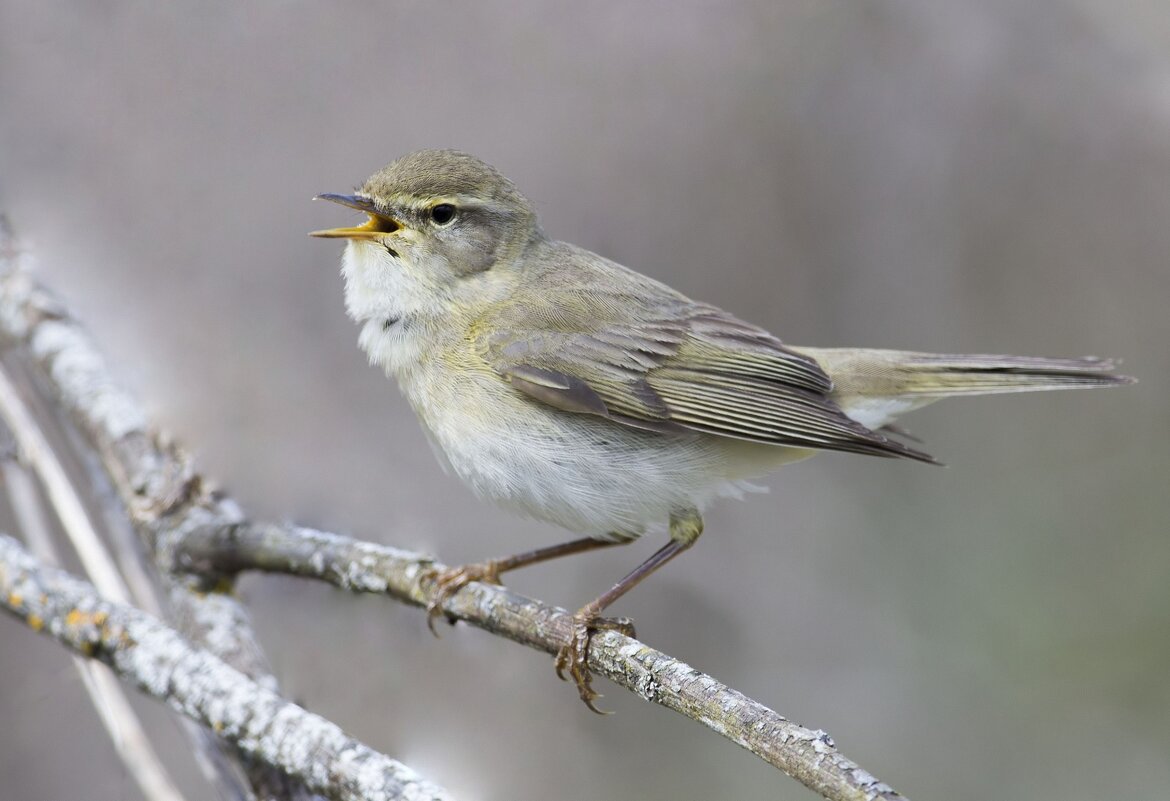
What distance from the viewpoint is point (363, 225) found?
3715mm

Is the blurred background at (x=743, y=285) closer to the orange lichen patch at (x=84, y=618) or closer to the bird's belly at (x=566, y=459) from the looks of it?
the bird's belly at (x=566, y=459)

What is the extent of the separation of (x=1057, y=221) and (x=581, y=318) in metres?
3.19

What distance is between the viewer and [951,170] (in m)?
5.70

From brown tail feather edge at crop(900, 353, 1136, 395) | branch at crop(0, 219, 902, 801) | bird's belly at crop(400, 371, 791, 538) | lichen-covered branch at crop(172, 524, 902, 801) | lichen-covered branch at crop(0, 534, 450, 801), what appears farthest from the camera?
brown tail feather edge at crop(900, 353, 1136, 395)

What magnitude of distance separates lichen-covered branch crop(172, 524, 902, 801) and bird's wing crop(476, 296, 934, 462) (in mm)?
707

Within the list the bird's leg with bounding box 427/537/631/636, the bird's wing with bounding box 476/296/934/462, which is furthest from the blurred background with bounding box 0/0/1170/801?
the bird's wing with bounding box 476/296/934/462

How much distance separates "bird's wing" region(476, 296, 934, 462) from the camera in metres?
3.48

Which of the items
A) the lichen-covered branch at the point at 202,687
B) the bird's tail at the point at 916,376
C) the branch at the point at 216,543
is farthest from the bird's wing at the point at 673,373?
the lichen-covered branch at the point at 202,687

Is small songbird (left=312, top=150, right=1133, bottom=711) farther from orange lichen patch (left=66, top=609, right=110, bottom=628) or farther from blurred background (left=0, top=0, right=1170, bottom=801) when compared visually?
blurred background (left=0, top=0, right=1170, bottom=801)

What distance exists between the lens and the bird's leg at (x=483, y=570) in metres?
3.39

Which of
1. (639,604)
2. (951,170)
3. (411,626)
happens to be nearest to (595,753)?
(639,604)

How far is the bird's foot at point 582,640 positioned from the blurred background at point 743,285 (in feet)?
4.61

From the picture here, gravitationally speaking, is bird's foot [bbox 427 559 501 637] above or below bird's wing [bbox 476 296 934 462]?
below

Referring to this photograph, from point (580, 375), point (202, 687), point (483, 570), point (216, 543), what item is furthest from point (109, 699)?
point (580, 375)
